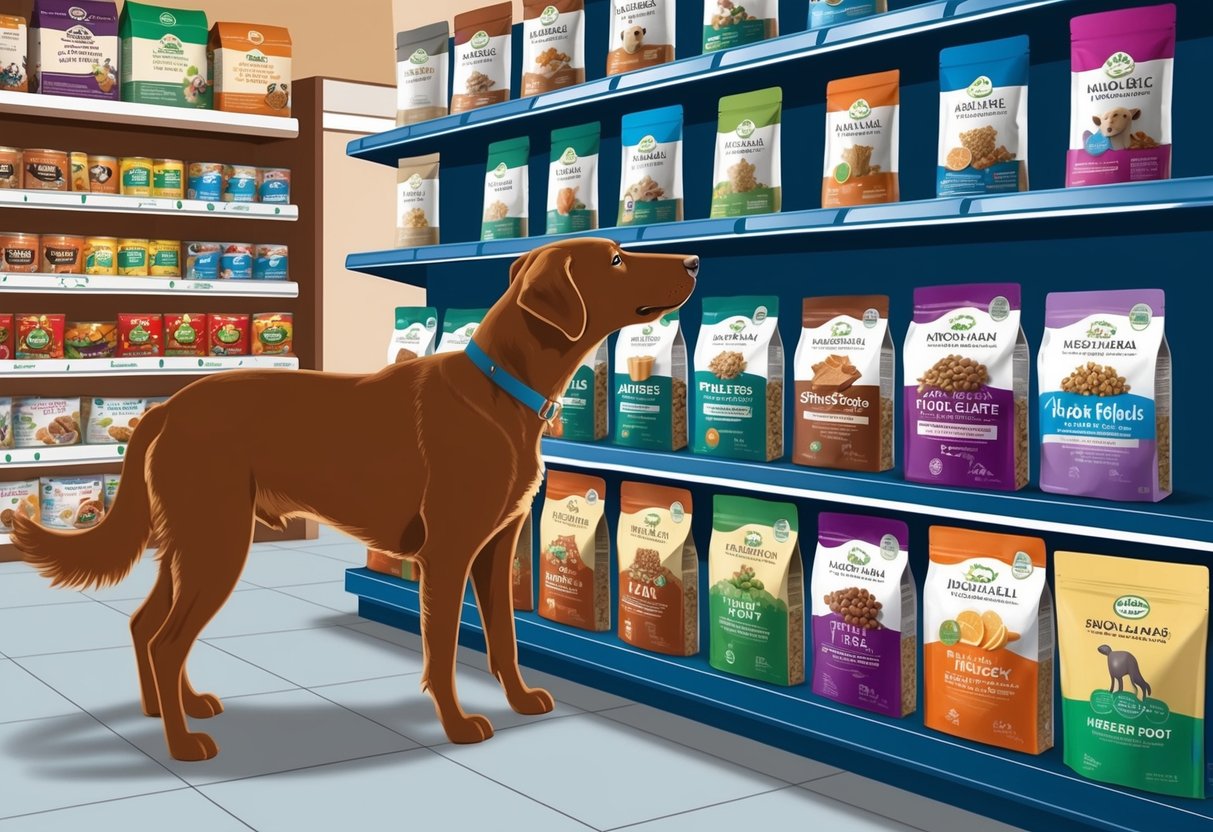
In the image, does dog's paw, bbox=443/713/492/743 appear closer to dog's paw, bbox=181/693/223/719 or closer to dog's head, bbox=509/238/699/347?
dog's paw, bbox=181/693/223/719

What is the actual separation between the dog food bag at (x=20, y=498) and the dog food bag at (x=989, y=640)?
404cm

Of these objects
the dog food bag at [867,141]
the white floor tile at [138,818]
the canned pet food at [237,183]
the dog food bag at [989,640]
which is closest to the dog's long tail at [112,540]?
the white floor tile at [138,818]

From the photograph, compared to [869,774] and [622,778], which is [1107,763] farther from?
[622,778]

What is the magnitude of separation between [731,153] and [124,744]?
1.91 m

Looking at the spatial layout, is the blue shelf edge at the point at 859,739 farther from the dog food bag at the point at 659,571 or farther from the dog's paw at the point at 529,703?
the dog's paw at the point at 529,703

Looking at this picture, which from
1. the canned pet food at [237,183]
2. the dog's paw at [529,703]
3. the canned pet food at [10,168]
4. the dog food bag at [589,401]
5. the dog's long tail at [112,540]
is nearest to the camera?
the dog's long tail at [112,540]

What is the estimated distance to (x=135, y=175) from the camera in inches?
199

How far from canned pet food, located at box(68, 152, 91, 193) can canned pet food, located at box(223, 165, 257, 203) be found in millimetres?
584

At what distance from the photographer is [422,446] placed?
2551 mm

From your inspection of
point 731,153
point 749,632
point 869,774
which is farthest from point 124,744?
point 731,153

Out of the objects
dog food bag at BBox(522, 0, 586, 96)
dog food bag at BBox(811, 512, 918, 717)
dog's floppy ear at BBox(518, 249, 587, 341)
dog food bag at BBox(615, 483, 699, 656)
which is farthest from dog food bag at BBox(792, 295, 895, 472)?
dog food bag at BBox(522, 0, 586, 96)

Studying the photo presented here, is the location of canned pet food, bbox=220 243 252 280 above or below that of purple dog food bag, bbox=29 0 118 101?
below

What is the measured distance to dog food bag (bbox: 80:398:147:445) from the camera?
5.12 m

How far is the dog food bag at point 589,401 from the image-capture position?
10.5 ft
